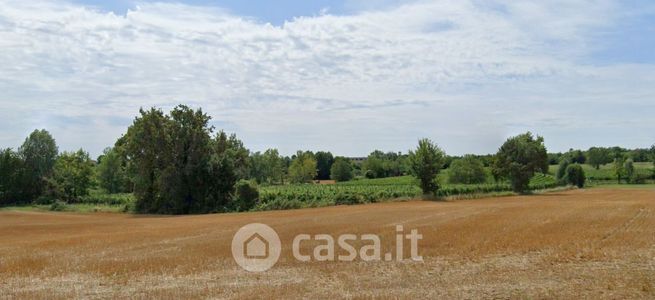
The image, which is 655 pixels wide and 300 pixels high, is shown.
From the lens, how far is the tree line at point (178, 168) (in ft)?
252

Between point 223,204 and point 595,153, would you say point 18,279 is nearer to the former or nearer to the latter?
point 223,204

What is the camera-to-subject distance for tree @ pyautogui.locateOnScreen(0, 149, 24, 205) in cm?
10100

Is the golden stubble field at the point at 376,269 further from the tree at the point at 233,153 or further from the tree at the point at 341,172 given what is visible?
the tree at the point at 341,172

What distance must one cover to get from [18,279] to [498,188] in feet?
284

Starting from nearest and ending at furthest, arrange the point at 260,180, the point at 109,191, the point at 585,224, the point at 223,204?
A: the point at 585,224
the point at 223,204
the point at 109,191
the point at 260,180

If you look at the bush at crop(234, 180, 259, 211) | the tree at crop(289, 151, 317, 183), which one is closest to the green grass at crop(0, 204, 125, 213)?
the bush at crop(234, 180, 259, 211)

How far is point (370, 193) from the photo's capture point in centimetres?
8156

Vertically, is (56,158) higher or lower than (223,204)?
higher

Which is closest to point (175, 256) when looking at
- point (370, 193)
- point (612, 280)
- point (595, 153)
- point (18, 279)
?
point (18, 279)

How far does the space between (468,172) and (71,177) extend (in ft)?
259

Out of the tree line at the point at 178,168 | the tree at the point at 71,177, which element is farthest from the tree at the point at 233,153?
the tree at the point at 71,177

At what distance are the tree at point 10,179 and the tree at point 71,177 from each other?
537 centimetres

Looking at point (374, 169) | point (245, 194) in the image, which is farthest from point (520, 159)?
point (374, 169)

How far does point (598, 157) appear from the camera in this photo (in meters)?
184
